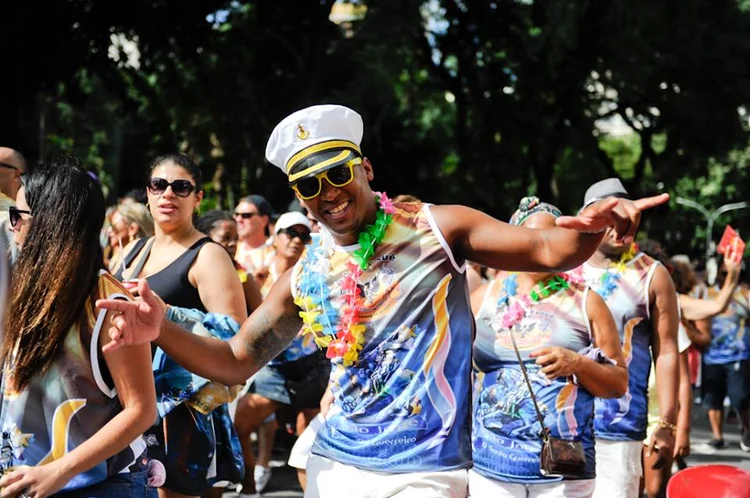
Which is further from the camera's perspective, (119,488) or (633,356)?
(633,356)

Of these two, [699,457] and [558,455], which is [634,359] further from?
[699,457]

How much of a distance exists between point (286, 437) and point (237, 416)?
2.85m

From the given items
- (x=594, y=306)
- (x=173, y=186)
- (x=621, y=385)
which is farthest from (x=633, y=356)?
(x=173, y=186)

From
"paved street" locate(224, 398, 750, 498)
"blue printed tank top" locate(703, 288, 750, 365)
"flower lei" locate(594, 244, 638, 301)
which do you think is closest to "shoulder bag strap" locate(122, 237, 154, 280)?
"flower lei" locate(594, 244, 638, 301)

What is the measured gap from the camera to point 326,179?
3.64 meters

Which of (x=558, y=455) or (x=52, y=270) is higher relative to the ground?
(x=52, y=270)

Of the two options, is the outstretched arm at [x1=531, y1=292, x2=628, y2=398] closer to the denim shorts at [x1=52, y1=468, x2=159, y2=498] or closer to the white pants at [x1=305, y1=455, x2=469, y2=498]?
the white pants at [x1=305, y1=455, x2=469, y2=498]

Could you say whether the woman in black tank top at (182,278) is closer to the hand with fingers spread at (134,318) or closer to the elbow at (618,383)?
the elbow at (618,383)

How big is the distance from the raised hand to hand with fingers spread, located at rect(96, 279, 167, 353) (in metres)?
1.20

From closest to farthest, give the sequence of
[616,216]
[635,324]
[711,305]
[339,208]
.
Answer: [616,216], [339,208], [635,324], [711,305]

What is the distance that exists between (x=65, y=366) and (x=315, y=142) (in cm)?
107

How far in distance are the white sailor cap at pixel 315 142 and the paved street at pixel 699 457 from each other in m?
5.58

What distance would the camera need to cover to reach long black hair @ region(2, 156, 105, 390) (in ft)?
10.6

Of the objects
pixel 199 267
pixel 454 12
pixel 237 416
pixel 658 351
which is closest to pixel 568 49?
pixel 454 12
